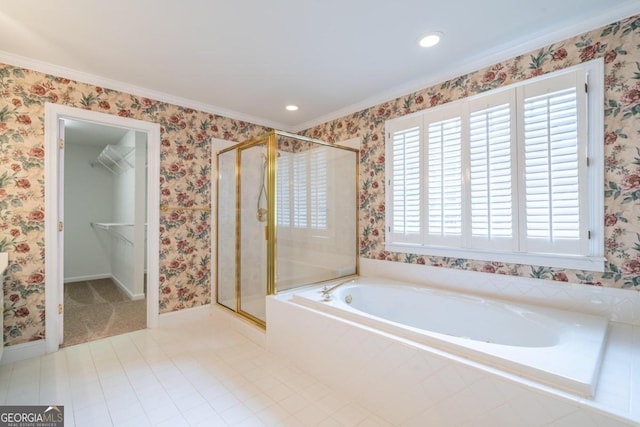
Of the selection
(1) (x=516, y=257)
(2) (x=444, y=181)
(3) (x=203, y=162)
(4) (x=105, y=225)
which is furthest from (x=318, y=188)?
(4) (x=105, y=225)

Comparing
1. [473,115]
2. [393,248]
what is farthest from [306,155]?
[473,115]

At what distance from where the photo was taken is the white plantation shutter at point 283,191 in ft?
8.82

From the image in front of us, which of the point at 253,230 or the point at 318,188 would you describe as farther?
the point at 318,188

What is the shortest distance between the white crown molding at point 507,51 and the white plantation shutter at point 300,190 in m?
0.94

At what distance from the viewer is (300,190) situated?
292cm

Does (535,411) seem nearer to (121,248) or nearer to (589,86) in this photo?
(589,86)

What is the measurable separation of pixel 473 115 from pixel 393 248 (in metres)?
1.36

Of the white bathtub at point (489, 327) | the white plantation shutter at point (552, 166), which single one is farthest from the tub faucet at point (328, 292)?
the white plantation shutter at point (552, 166)

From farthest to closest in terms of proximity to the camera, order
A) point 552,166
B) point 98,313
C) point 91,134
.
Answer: point 91,134 → point 98,313 → point 552,166

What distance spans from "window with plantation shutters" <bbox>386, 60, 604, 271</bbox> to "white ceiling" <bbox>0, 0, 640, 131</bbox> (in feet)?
1.08

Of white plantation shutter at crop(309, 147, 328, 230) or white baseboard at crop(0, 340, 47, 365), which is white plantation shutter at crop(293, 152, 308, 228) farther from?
white baseboard at crop(0, 340, 47, 365)

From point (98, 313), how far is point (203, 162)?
7.11 feet

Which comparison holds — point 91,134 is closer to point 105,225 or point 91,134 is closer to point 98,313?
point 105,225

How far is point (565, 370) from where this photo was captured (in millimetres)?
1207
